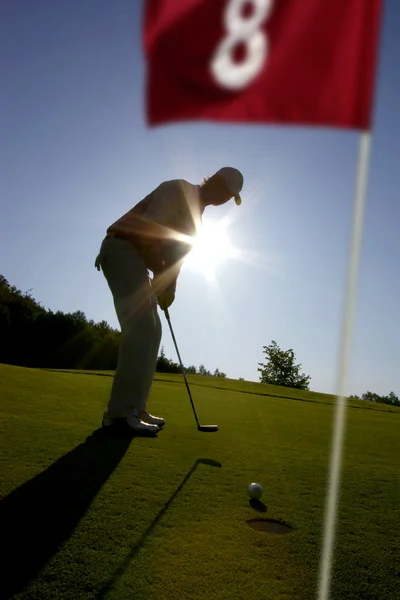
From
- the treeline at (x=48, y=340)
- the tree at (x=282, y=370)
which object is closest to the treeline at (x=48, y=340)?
the treeline at (x=48, y=340)

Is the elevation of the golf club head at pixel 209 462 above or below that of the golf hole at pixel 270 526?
above

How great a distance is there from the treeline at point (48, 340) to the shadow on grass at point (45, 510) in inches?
1284

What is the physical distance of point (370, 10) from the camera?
227cm

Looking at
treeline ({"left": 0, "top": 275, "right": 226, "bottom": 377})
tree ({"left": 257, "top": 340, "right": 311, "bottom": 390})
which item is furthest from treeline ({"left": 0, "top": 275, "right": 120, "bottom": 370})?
tree ({"left": 257, "top": 340, "right": 311, "bottom": 390})

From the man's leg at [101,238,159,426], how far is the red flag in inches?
68.9

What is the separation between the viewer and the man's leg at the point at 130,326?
12.4 ft

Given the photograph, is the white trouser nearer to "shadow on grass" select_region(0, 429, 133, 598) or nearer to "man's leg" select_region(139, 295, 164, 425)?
"man's leg" select_region(139, 295, 164, 425)

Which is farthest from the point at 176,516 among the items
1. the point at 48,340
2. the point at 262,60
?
the point at 48,340

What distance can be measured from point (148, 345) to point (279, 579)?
2511 mm

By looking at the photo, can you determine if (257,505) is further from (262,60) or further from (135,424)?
(262,60)

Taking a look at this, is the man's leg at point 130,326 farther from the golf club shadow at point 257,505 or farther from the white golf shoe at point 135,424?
the golf club shadow at point 257,505

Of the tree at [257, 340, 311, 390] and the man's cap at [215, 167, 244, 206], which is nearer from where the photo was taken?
the man's cap at [215, 167, 244, 206]

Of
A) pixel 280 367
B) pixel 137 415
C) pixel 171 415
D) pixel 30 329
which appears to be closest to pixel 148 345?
pixel 137 415

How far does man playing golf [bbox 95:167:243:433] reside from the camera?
3.80m
